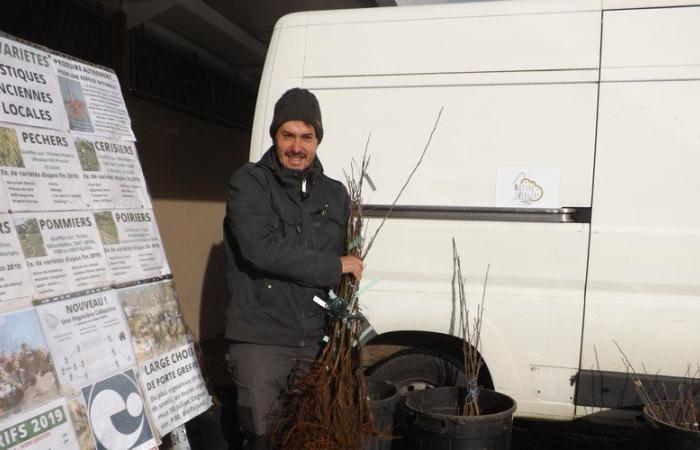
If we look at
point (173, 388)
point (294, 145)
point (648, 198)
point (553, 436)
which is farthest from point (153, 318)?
point (553, 436)

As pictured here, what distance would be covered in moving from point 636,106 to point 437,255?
1.21 m

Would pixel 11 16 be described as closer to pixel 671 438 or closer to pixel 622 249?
pixel 622 249

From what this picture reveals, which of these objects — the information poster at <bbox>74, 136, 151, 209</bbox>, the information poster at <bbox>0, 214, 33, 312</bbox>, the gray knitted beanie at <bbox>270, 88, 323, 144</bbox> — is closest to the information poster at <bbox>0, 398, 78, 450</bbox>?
the information poster at <bbox>0, 214, 33, 312</bbox>

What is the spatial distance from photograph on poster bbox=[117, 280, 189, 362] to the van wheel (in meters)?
1.35

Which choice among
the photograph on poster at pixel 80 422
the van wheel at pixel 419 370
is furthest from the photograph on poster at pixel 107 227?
the van wheel at pixel 419 370

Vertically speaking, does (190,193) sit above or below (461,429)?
above

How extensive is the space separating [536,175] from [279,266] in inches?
59.2

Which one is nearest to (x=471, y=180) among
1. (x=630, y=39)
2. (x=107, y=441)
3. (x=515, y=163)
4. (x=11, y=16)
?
(x=515, y=163)

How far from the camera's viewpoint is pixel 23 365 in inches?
67.4

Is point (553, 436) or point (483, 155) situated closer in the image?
point (483, 155)

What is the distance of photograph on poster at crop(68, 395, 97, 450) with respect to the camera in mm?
1859

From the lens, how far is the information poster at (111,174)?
83.7 inches

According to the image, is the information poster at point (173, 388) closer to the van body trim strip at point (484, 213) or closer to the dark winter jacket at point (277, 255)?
the dark winter jacket at point (277, 255)

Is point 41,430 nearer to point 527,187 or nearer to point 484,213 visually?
point 484,213
